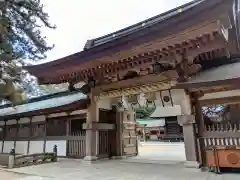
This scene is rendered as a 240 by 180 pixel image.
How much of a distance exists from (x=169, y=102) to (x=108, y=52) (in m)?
2.44

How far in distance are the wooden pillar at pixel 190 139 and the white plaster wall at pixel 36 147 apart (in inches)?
264

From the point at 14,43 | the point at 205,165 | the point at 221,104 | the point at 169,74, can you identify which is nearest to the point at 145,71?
the point at 169,74

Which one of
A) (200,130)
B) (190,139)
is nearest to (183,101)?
(200,130)

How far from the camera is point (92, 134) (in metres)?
7.04

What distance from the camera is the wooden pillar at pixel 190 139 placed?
512 cm

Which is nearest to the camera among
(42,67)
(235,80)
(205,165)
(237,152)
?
(235,80)

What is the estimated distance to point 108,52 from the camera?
18.2 feet

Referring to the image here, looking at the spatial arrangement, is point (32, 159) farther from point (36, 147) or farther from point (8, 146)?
point (8, 146)

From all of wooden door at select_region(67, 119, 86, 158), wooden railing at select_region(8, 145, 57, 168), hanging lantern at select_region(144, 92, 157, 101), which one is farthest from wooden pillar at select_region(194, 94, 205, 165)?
wooden railing at select_region(8, 145, 57, 168)

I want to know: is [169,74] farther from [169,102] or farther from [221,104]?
[221,104]

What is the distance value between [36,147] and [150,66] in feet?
22.3

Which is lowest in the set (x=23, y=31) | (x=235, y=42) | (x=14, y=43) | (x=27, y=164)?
(x=27, y=164)

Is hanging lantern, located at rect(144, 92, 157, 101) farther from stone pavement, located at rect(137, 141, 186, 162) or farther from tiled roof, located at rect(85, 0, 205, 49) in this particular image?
stone pavement, located at rect(137, 141, 186, 162)

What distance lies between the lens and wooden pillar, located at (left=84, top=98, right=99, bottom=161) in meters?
6.95
